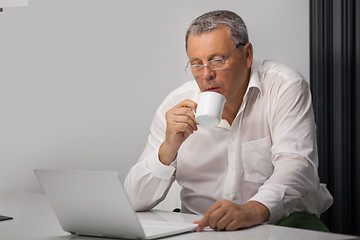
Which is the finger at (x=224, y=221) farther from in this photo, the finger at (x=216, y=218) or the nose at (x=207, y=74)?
the nose at (x=207, y=74)

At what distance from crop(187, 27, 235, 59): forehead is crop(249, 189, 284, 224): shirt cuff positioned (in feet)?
1.71

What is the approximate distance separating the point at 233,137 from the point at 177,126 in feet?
1.00

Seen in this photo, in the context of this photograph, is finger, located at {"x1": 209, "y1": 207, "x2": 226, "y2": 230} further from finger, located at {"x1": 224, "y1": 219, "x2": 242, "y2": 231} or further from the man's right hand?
the man's right hand

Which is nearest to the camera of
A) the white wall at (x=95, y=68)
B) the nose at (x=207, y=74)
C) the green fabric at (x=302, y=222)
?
the green fabric at (x=302, y=222)

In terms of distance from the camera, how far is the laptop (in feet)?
3.57

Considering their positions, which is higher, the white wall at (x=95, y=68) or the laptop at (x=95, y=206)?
the white wall at (x=95, y=68)

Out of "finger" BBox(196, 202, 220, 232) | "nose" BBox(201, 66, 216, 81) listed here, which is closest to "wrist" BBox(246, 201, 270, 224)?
"finger" BBox(196, 202, 220, 232)

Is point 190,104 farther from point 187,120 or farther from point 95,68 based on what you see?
point 95,68

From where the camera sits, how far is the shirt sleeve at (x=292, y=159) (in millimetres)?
1467

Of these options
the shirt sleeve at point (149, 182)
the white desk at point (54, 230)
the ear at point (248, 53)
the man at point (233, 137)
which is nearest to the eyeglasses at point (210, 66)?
the man at point (233, 137)

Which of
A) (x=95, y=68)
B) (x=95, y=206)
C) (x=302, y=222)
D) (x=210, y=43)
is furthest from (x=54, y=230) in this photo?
(x=95, y=68)

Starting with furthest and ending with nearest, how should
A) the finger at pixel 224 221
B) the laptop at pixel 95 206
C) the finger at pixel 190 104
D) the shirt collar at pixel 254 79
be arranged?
the shirt collar at pixel 254 79
the finger at pixel 190 104
the finger at pixel 224 221
the laptop at pixel 95 206

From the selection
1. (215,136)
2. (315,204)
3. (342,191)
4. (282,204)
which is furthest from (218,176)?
(342,191)

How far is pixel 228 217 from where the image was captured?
4.01ft
